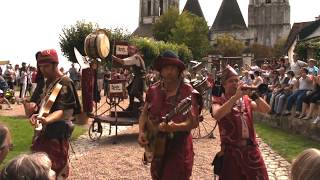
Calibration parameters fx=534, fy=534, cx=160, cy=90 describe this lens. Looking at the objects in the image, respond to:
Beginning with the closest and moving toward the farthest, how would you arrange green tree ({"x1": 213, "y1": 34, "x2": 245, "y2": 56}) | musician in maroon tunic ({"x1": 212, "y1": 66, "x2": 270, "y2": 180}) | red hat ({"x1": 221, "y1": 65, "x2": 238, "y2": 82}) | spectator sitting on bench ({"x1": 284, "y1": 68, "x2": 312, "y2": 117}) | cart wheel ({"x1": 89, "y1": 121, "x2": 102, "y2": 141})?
musician in maroon tunic ({"x1": 212, "y1": 66, "x2": 270, "y2": 180}) < red hat ({"x1": 221, "y1": 65, "x2": 238, "y2": 82}) < cart wheel ({"x1": 89, "y1": 121, "x2": 102, "y2": 141}) < spectator sitting on bench ({"x1": 284, "y1": 68, "x2": 312, "y2": 117}) < green tree ({"x1": 213, "y1": 34, "x2": 245, "y2": 56})

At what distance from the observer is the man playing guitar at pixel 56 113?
542 cm

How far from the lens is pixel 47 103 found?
5312 millimetres

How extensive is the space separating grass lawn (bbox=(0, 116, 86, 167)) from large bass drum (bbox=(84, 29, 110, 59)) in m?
2.46

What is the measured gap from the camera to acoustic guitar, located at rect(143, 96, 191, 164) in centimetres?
504

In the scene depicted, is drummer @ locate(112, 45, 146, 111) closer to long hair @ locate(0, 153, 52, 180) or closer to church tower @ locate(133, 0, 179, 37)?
long hair @ locate(0, 153, 52, 180)

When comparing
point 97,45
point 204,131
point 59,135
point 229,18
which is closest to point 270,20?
point 229,18

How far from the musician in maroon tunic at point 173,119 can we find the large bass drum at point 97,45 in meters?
6.90

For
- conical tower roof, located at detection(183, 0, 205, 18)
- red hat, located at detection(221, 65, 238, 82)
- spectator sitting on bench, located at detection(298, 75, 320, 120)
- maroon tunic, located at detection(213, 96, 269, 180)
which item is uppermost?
conical tower roof, located at detection(183, 0, 205, 18)

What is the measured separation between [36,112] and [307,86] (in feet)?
31.7

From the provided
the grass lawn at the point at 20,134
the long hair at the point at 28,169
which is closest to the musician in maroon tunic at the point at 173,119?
the long hair at the point at 28,169

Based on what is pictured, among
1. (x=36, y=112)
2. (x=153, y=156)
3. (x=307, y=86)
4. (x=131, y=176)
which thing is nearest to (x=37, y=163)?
(x=153, y=156)

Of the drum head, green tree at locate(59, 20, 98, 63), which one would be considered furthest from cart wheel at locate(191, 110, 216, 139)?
green tree at locate(59, 20, 98, 63)

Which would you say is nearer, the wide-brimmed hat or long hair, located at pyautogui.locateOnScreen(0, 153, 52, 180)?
long hair, located at pyautogui.locateOnScreen(0, 153, 52, 180)

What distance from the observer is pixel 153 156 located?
A: 5121 mm
